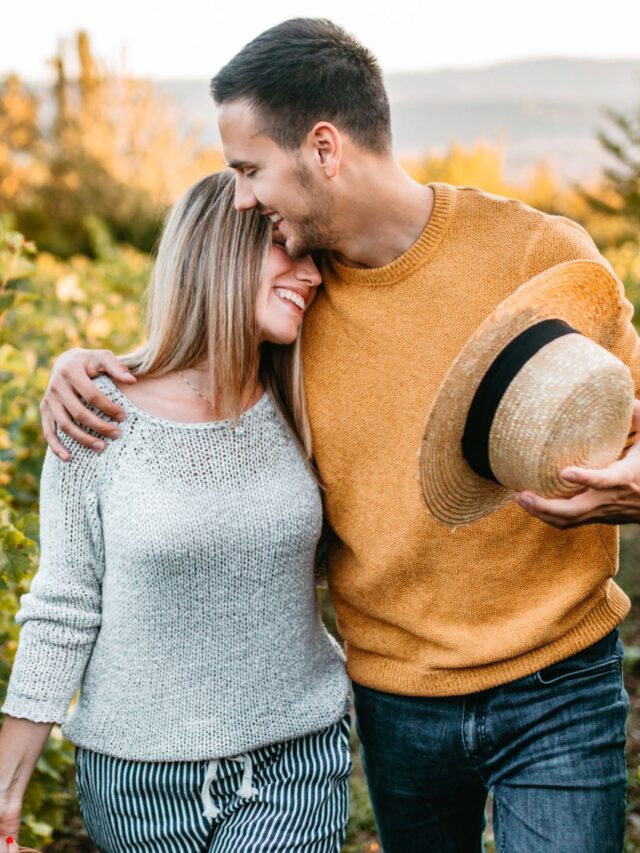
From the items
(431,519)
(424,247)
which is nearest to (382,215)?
(424,247)

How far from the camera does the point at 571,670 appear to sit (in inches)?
90.7

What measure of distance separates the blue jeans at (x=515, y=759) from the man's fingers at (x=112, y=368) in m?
1.00

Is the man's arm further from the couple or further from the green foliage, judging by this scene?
the green foliage

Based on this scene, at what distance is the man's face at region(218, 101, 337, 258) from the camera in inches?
92.7

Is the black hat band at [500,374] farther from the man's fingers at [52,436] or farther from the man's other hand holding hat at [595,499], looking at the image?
the man's fingers at [52,436]

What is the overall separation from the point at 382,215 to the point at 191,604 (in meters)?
1.03

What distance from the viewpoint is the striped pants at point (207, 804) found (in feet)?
7.42

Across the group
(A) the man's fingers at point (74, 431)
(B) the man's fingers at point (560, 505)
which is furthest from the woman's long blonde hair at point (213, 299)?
(B) the man's fingers at point (560, 505)

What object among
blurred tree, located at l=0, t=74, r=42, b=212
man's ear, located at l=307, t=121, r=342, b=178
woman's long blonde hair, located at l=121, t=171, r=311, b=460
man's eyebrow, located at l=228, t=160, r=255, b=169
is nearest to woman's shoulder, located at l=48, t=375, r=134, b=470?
woman's long blonde hair, located at l=121, t=171, r=311, b=460

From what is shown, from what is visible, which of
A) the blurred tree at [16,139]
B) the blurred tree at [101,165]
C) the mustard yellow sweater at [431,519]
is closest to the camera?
the mustard yellow sweater at [431,519]

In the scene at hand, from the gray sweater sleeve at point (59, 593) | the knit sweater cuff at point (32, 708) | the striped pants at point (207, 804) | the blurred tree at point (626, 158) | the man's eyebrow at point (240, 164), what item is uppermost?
the man's eyebrow at point (240, 164)

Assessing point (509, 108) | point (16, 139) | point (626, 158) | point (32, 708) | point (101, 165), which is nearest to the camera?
point (32, 708)

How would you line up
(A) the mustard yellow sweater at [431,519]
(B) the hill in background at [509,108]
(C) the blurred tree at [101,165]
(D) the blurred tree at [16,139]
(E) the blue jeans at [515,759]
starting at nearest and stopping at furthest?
(E) the blue jeans at [515,759], (A) the mustard yellow sweater at [431,519], (C) the blurred tree at [101,165], (D) the blurred tree at [16,139], (B) the hill in background at [509,108]

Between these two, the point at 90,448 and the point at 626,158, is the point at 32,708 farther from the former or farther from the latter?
the point at 626,158
